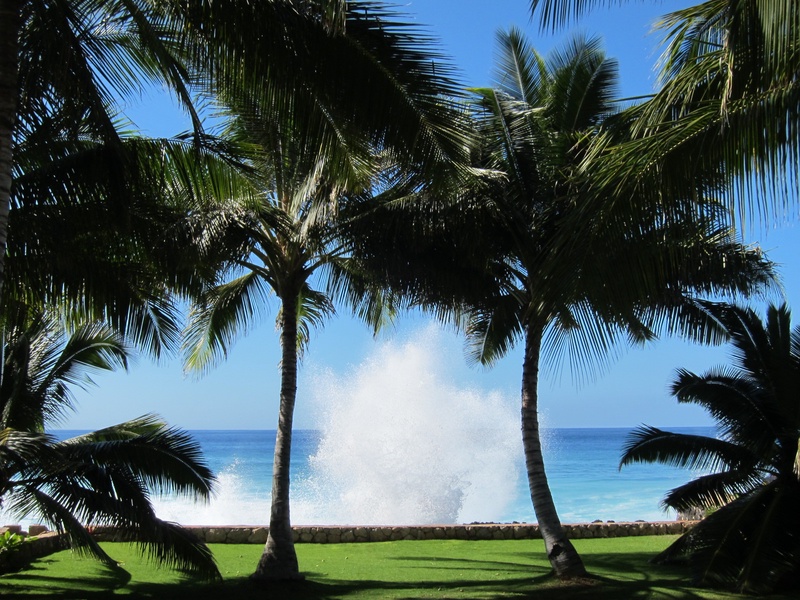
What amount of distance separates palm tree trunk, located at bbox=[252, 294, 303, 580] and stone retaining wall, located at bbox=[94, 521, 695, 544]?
11.1 feet

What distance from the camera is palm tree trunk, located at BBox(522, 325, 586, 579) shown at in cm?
1101

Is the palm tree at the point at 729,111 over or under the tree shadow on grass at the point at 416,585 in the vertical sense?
over

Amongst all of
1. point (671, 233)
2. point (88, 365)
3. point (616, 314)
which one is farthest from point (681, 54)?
point (88, 365)

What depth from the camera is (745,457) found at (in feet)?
37.7

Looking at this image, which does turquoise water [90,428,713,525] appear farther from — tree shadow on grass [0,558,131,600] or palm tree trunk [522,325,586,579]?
palm tree trunk [522,325,586,579]

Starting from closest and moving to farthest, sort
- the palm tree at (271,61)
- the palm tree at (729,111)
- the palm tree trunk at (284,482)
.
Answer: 1. the palm tree at (729,111)
2. the palm tree at (271,61)
3. the palm tree trunk at (284,482)

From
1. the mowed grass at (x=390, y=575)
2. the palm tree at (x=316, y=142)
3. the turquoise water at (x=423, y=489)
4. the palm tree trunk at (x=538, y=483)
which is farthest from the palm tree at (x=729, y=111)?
the turquoise water at (x=423, y=489)

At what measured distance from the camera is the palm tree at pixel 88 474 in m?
9.44

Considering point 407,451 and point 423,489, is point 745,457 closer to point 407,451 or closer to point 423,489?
point 423,489

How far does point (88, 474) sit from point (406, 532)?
7.68 metres

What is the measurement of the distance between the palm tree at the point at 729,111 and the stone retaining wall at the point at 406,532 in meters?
11.8

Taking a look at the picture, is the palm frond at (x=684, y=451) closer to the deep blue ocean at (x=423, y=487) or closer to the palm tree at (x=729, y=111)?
the palm tree at (x=729, y=111)

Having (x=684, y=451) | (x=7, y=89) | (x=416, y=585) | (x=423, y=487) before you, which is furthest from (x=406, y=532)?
(x=423, y=487)

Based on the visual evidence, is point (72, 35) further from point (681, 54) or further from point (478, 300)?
point (478, 300)
